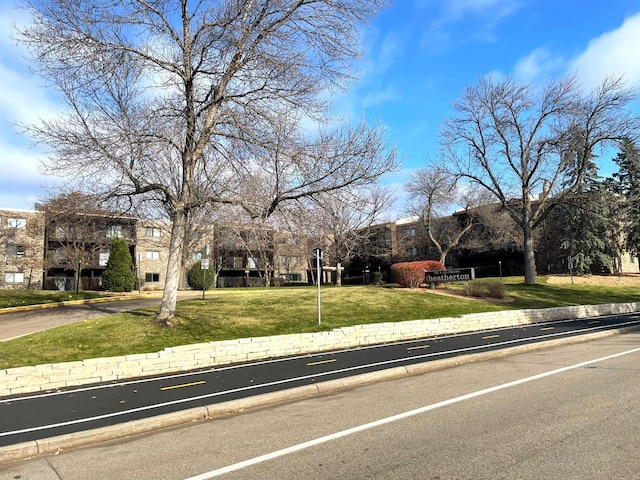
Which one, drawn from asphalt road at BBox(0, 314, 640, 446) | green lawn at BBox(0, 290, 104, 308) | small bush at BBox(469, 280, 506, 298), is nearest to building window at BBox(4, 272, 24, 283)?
green lawn at BBox(0, 290, 104, 308)

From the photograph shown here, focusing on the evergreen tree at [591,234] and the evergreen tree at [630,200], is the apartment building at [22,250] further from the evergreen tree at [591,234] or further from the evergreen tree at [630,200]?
the evergreen tree at [630,200]

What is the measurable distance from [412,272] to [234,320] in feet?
45.4

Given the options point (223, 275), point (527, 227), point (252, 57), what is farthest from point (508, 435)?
point (223, 275)

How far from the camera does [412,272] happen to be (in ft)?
87.5

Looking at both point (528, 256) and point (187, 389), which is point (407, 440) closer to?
point (187, 389)

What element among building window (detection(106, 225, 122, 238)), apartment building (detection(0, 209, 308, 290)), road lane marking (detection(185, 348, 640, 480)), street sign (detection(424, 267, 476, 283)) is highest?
building window (detection(106, 225, 122, 238))

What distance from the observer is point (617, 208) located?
46.7 m

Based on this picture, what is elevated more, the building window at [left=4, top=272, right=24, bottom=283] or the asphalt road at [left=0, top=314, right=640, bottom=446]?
the building window at [left=4, top=272, right=24, bottom=283]

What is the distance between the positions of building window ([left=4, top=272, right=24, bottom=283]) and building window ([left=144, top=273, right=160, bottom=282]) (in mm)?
12043

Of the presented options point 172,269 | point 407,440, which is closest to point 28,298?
point 172,269

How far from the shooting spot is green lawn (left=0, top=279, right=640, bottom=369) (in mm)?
11781

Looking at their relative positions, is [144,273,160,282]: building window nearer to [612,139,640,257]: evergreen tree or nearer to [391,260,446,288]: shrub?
[391,260,446,288]: shrub

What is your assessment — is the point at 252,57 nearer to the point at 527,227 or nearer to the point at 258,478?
the point at 258,478

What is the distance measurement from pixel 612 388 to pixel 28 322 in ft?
61.1
